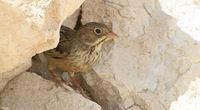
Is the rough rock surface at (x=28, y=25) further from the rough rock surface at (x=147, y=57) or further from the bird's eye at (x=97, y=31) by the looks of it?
the rough rock surface at (x=147, y=57)

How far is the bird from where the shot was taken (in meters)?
4.79

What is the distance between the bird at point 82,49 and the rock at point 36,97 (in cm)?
55

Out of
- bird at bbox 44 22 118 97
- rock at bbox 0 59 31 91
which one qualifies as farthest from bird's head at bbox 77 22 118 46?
rock at bbox 0 59 31 91

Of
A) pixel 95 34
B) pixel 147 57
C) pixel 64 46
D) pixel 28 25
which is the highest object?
pixel 28 25

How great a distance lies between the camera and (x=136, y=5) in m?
5.36

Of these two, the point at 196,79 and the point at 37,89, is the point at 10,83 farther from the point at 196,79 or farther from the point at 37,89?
the point at 196,79

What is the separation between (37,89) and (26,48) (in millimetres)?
1237

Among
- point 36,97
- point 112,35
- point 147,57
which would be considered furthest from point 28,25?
point 147,57

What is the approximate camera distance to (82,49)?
488 cm

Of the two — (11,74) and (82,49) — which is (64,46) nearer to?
(82,49)

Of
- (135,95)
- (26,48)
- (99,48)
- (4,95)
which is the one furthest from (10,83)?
(135,95)

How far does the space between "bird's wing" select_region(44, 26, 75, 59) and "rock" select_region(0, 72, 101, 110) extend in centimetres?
64

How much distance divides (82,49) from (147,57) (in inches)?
44.9

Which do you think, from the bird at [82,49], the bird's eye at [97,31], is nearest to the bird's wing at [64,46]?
the bird at [82,49]
